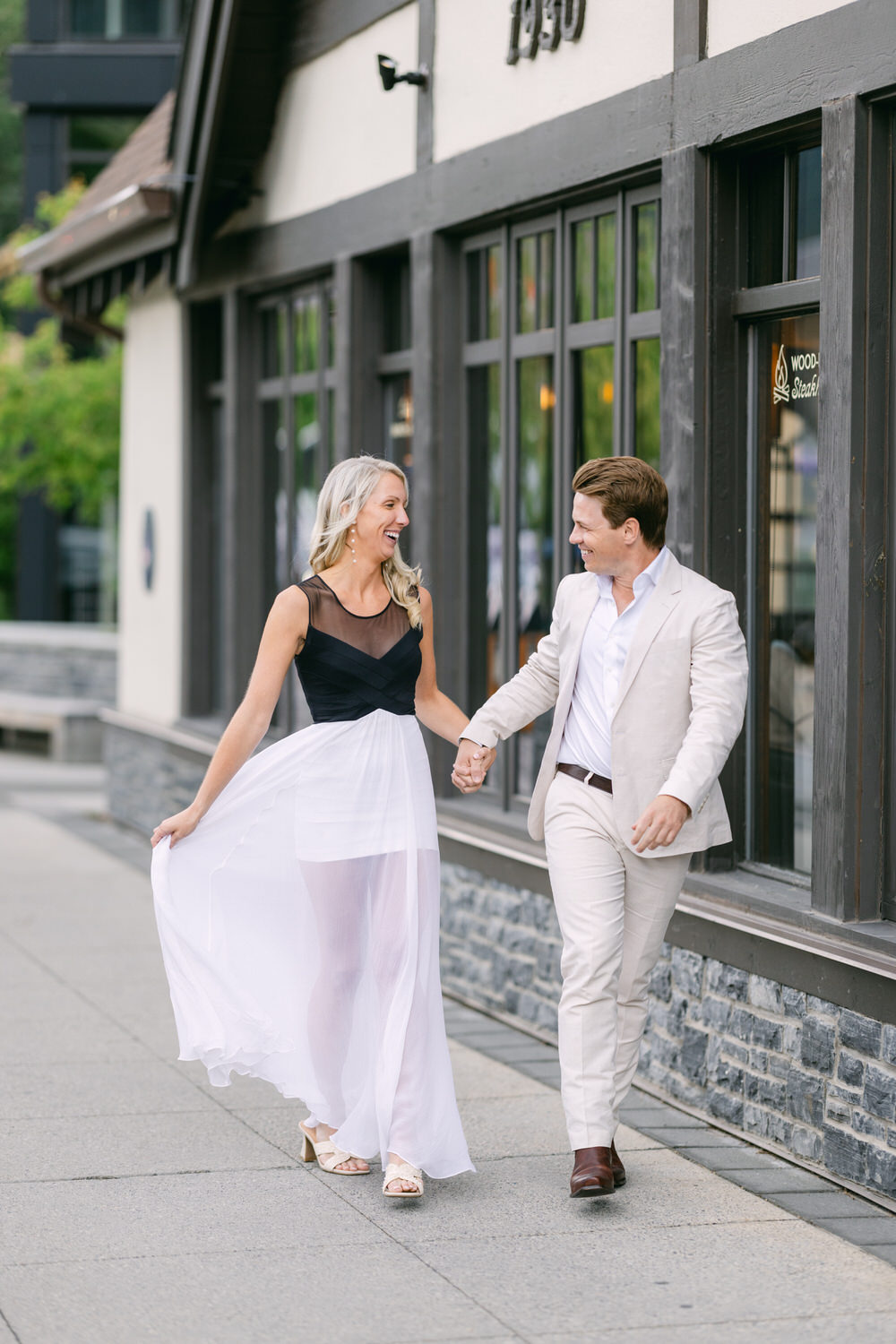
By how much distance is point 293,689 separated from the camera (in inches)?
413

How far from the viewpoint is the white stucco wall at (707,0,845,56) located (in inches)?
226

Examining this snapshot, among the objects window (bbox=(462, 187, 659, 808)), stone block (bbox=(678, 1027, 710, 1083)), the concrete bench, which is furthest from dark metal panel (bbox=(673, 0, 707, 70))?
the concrete bench

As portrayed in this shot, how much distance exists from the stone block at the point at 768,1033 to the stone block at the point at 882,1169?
55 cm

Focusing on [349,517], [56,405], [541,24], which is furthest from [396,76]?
[56,405]

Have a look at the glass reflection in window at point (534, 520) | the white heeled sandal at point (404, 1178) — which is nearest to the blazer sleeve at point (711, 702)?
the white heeled sandal at point (404, 1178)

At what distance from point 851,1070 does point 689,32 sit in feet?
11.1

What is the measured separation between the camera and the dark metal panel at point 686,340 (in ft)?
21.0

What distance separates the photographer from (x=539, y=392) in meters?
7.96

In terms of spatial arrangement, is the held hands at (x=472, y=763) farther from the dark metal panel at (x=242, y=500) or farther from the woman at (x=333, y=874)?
the dark metal panel at (x=242, y=500)

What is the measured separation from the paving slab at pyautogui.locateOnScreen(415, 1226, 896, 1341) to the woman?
51cm

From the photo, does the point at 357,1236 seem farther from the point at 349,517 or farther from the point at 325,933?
the point at 349,517

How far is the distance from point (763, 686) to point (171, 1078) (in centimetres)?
246

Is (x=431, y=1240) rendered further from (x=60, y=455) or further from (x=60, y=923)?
(x=60, y=455)

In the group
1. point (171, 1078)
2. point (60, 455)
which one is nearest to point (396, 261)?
point (171, 1078)
